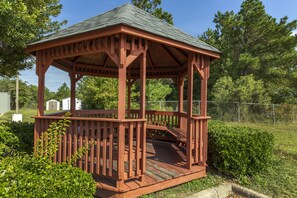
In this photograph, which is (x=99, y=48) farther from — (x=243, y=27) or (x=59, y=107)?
(x=59, y=107)

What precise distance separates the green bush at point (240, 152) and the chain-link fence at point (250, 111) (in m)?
9.79

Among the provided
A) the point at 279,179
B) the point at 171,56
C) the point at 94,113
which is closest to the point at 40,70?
the point at 94,113

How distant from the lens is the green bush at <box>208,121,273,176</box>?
4.18 meters

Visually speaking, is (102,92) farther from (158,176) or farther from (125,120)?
(125,120)

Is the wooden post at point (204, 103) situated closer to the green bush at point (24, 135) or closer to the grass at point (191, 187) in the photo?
the grass at point (191, 187)

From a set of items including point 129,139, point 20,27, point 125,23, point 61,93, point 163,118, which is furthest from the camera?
point 61,93

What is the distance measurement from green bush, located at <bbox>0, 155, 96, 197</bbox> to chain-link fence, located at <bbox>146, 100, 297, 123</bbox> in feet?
39.2

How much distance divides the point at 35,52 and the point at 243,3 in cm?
1723

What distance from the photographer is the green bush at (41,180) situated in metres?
1.92

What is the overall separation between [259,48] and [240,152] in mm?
15499

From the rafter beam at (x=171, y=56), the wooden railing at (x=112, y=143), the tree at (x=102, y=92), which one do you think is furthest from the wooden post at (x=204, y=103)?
the tree at (x=102, y=92)

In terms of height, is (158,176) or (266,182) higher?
(158,176)

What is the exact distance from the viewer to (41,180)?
2076mm

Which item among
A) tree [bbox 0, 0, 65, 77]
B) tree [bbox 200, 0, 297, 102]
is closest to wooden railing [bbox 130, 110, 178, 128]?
tree [bbox 0, 0, 65, 77]
